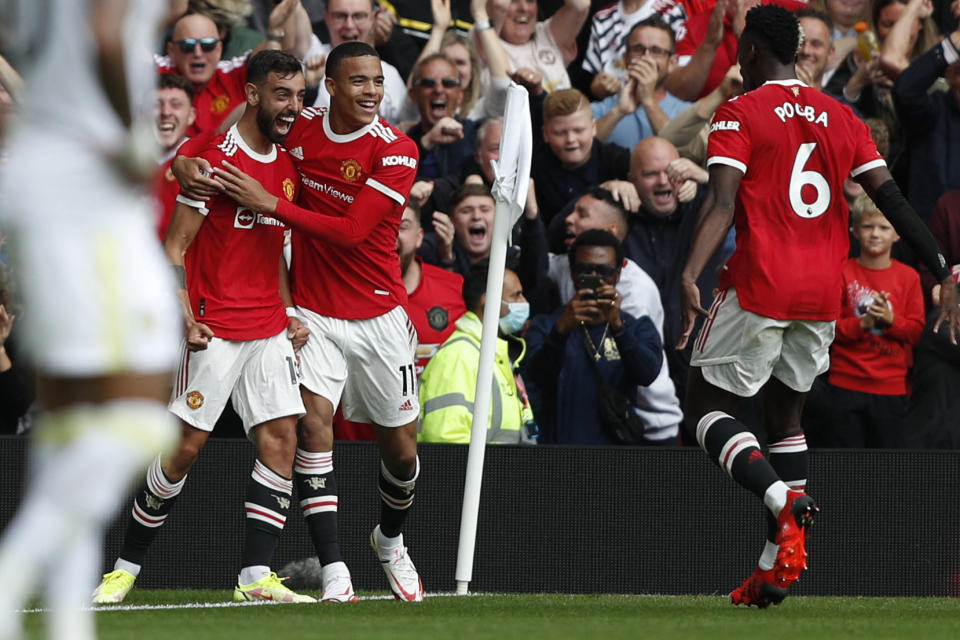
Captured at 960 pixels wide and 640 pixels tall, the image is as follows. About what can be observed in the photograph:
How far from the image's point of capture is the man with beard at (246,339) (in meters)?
Answer: 7.30

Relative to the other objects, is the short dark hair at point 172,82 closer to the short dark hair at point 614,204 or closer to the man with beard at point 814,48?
the short dark hair at point 614,204

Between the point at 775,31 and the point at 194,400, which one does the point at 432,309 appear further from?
the point at 775,31

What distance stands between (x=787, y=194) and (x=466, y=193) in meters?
3.36

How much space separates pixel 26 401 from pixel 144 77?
600 centimetres

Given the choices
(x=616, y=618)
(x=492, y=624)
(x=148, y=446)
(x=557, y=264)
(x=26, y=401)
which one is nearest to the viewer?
(x=148, y=446)

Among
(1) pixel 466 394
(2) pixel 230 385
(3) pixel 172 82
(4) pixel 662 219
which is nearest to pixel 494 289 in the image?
(1) pixel 466 394

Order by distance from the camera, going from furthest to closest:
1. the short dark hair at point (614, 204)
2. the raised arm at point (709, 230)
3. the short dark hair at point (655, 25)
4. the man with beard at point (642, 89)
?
the short dark hair at point (655, 25) < the man with beard at point (642, 89) < the short dark hair at point (614, 204) < the raised arm at point (709, 230)

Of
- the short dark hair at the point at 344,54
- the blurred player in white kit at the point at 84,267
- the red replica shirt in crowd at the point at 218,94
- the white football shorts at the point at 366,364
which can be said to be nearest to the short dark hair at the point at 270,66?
the short dark hair at the point at 344,54

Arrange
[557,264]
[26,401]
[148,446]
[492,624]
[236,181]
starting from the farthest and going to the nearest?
[557,264] → [26,401] → [236,181] → [492,624] → [148,446]

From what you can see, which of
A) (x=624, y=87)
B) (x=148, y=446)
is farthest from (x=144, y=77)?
(x=624, y=87)

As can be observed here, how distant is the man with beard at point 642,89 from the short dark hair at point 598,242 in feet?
6.24

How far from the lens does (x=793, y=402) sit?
7.47 metres

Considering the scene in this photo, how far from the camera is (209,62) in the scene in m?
10.8

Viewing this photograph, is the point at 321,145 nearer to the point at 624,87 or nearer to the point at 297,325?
the point at 297,325
